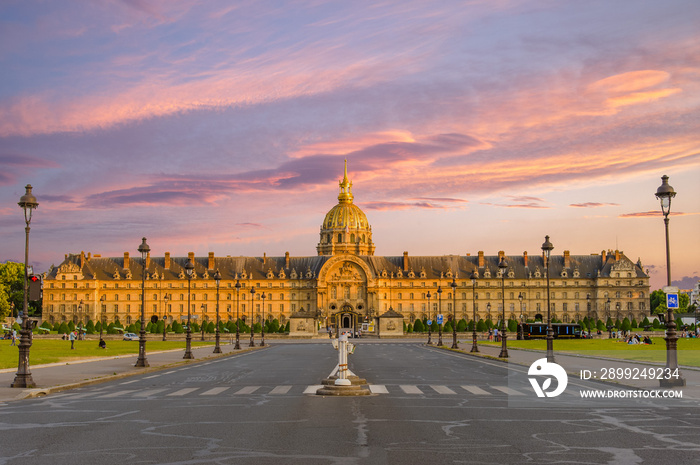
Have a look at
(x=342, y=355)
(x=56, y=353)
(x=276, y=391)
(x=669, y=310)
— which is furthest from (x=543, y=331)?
(x=342, y=355)

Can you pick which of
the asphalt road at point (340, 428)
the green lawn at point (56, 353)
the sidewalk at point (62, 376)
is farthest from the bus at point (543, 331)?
the asphalt road at point (340, 428)

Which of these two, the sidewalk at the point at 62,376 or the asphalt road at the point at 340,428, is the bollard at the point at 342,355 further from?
the sidewalk at the point at 62,376

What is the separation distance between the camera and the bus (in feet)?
344

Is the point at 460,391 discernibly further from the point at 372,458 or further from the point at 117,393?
the point at 372,458

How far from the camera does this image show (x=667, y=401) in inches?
786

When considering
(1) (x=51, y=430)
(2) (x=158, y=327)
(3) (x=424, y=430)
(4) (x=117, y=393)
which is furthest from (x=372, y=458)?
(2) (x=158, y=327)

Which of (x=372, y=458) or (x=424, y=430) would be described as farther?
(x=424, y=430)

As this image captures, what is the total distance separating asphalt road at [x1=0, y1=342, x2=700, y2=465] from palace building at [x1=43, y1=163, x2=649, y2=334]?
152819mm

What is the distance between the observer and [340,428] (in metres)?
14.9

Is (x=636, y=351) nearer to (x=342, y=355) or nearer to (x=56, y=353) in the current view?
(x=342, y=355)

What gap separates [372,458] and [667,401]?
1130cm

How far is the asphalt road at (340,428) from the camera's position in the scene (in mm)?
11898

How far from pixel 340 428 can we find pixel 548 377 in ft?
54.5

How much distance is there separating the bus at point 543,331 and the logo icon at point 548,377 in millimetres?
67094
